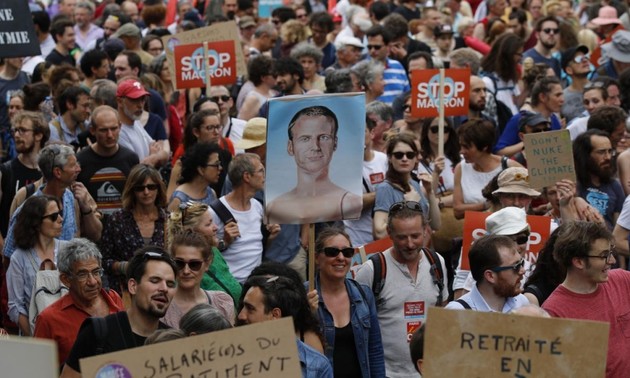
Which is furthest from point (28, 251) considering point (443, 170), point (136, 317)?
point (443, 170)

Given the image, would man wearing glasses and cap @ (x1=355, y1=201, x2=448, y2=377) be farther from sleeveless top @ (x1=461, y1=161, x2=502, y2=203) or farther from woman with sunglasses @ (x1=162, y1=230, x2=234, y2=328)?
sleeveless top @ (x1=461, y1=161, x2=502, y2=203)

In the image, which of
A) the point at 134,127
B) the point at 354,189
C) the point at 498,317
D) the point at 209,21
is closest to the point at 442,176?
the point at 134,127

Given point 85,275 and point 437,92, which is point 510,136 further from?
point 85,275

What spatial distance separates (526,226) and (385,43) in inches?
288

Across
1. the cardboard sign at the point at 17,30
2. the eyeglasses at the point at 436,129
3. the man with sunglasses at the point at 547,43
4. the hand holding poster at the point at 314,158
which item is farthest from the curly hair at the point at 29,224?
the man with sunglasses at the point at 547,43

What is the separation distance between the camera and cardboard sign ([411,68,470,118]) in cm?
1205

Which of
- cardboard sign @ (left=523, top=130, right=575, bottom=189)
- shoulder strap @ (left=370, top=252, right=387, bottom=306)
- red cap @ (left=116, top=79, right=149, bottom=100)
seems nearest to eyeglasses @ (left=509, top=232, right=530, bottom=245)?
shoulder strap @ (left=370, top=252, right=387, bottom=306)

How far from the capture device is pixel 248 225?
9.62 m

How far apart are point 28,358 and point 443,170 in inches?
277

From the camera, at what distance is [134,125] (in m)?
11.7

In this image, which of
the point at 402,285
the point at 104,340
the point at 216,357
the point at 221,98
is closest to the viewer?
the point at 216,357

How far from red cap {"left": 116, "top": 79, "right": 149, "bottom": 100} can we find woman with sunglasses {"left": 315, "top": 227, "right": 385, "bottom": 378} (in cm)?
416

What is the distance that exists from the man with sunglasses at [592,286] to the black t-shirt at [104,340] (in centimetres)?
202

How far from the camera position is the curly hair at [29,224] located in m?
8.72
